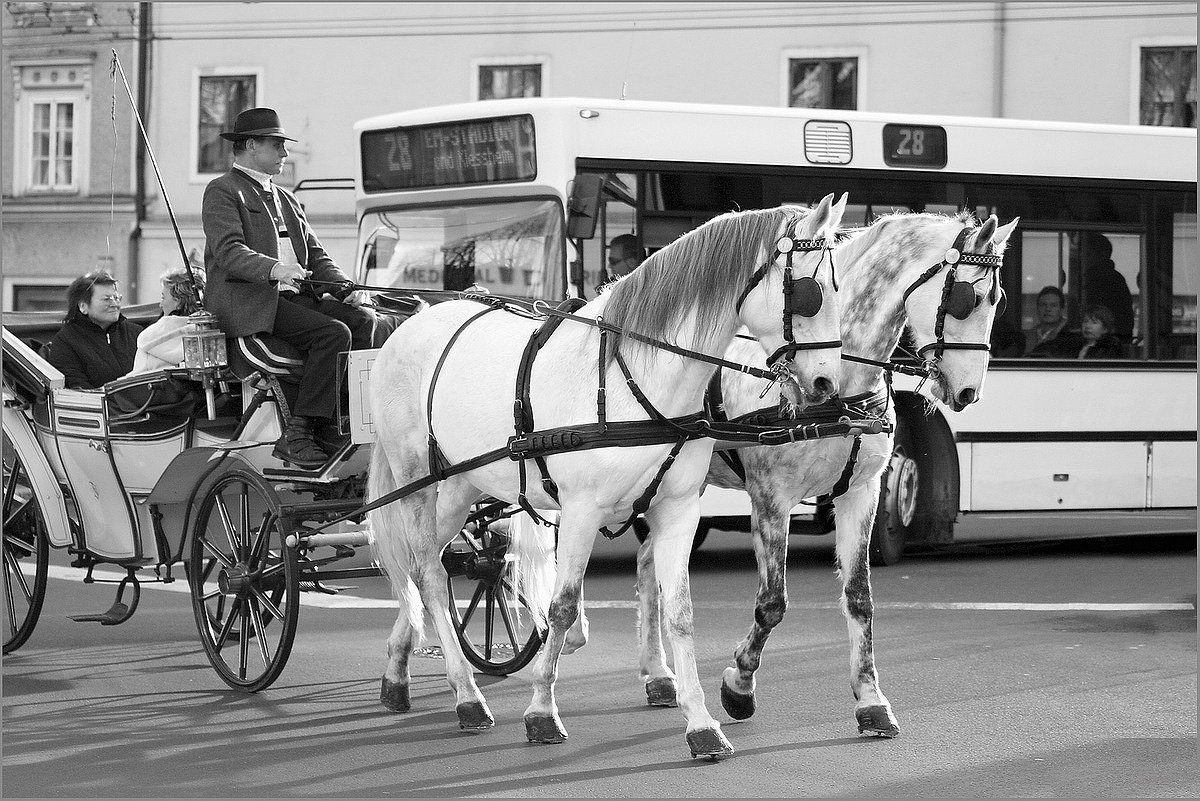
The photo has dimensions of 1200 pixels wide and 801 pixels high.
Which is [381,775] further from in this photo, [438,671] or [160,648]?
[160,648]

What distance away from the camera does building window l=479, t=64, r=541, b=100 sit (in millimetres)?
24984

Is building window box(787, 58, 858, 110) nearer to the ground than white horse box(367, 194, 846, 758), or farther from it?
farther from it

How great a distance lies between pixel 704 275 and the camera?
5.46 m

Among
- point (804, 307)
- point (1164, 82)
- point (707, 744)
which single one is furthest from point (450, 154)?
point (1164, 82)

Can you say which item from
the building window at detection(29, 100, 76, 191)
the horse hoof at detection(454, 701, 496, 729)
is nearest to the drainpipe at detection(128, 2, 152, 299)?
the building window at detection(29, 100, 76, 191)

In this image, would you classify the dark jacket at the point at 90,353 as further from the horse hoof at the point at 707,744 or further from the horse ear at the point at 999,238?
the horse ear at the point at 999,238

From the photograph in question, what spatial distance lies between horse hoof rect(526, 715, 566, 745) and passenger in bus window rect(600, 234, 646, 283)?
14.7 feet

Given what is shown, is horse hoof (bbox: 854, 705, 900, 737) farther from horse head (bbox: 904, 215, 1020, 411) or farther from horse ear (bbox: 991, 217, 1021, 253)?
horse ear (bbox: 991, 217, 1021, 253)

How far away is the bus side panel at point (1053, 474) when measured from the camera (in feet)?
36.9

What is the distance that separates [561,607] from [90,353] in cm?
404

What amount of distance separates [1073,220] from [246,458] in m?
A: 6.92

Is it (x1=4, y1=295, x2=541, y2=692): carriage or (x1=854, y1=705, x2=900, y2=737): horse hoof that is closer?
(x1=854, y1=705, x2=900, y2=737): horse hoof

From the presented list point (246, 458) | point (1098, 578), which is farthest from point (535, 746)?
point (1098, 578)

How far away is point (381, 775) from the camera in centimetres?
538
